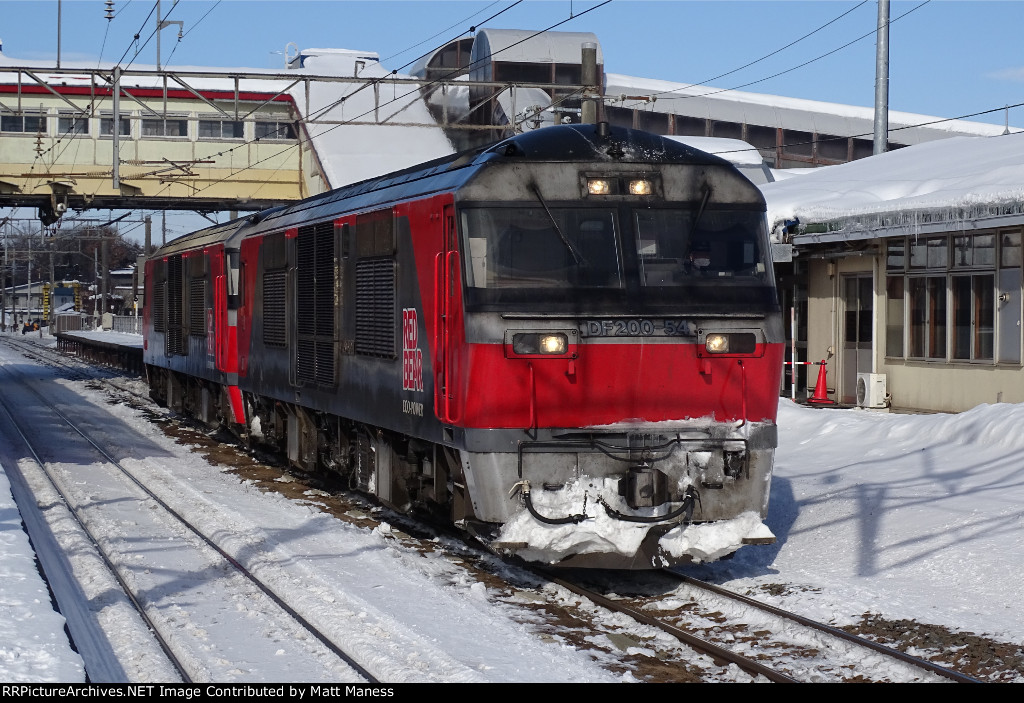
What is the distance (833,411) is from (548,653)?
41.6 feet

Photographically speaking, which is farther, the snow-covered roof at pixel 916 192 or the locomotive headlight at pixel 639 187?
the snow-covered roof at pixel 916 192

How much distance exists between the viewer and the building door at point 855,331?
21281 mm

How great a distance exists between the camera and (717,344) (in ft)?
30.2

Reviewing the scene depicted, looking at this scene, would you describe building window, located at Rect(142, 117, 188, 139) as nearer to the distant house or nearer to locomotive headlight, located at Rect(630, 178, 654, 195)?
the distant house

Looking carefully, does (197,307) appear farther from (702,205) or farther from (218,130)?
(218,130)

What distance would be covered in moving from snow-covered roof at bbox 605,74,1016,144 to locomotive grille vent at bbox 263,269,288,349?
39.7 m

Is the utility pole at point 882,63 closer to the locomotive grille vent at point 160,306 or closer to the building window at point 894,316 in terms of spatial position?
the building window at point 894,316

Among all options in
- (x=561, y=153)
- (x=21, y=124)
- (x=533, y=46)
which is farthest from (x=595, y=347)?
(x=533, y=46)

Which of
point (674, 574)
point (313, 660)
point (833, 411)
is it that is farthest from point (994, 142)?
point (313, 660)

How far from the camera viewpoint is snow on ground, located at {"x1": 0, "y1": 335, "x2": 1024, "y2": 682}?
322 inches

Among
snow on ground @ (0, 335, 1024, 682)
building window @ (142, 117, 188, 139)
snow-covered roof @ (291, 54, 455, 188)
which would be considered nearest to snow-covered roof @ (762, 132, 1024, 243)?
snow on ground @ (0, 335, 1024, 682)

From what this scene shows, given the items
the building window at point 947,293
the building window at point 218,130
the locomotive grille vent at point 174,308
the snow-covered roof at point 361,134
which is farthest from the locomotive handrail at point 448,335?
the building window at point 218,130

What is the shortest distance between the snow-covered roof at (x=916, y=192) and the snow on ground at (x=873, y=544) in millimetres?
2897

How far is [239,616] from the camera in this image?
8711 millimetres
